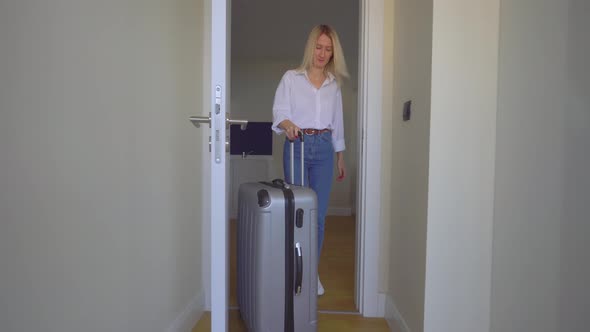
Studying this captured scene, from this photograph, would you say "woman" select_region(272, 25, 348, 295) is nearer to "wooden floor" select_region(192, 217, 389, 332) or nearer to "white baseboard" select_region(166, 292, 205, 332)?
"wooden floor" select_region(192, 217, 389, 332)

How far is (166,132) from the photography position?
5.01 ft

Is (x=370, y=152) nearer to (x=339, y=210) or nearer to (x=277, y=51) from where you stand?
(x=277, y=51)

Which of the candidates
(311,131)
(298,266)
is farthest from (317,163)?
(298,266)

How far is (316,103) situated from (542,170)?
3.58 feet

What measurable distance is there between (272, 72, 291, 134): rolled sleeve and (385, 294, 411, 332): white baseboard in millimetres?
1019

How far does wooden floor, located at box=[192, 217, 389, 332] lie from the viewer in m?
1.87

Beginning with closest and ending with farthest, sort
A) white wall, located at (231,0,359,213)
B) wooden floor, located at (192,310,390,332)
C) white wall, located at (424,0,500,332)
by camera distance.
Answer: white wall, located at (424,0,500,332), wooden floor, located at (192,310,390,332), white wall, located at (231,0,359,213)

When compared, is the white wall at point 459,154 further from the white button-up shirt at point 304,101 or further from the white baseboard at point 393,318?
the white button-up shirt at point 304,101

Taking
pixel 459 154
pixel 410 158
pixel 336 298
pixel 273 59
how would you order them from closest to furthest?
pixel 459 154, pixel 410 158, pixel 336 298, pixel 273 59

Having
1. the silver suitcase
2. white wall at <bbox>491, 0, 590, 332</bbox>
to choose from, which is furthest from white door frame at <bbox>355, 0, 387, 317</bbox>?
white wall at <bbox>491, 0, 590, 332</bbox>

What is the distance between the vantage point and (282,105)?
6.31ft

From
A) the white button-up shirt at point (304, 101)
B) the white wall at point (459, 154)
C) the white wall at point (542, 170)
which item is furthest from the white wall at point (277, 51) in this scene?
the white wall at point (542, 170)

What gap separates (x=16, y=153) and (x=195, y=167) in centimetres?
110

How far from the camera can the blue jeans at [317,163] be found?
6.35 ft
